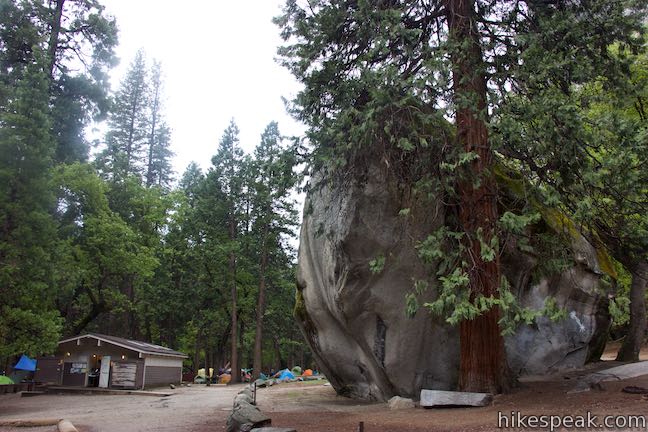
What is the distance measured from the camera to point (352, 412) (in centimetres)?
1198

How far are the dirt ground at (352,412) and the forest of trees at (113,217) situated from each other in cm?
372

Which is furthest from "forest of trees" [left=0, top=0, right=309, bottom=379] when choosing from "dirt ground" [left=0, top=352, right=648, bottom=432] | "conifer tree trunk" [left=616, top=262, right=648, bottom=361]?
"conifer tree trunk" [left=616, top=262, right=648, bottom=361]

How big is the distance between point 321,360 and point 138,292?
24038 mm

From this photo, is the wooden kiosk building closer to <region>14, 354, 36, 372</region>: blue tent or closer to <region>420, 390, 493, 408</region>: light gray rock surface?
<region>14, 354, 36, 372</region>: blue tent

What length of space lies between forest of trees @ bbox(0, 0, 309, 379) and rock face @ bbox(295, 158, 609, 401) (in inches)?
81.0

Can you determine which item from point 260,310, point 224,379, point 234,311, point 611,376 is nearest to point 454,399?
point 611,376

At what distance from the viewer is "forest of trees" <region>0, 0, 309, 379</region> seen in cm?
1625

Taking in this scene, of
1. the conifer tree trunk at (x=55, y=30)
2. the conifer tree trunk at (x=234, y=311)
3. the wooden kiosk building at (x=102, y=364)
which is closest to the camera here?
the conifer tree trunk at (x=55, y=30)

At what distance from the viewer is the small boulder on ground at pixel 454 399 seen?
374 inches

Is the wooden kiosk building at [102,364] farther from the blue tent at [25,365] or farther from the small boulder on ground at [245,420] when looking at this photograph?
the small boulder on ground at [245,420]

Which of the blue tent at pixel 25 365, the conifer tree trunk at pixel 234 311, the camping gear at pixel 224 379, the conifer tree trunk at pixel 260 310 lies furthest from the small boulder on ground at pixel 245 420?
the camping gear at pixel 224 379

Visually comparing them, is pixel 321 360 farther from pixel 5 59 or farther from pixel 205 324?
pixel 205 324

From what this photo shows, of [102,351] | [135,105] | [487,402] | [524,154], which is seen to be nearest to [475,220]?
[524,154]

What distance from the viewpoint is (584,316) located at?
1448cm
